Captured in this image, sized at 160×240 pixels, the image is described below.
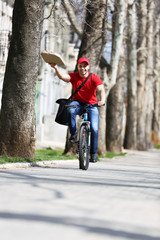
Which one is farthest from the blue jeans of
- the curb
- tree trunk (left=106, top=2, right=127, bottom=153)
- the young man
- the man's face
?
tree trunk (left=106, top=2, right=127, bottom=153)

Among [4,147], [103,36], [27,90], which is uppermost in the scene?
[103,36]

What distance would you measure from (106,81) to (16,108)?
1125 centimetres

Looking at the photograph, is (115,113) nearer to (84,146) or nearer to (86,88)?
(86,88)

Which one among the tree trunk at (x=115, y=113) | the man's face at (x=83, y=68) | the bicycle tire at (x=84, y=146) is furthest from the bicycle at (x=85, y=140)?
the tree trunk at (x=115, y=113)

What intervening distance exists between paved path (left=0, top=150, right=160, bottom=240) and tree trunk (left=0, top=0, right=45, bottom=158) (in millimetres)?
4112

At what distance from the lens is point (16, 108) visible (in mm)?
13109

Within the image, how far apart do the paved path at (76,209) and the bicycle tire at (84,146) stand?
7.43 feet

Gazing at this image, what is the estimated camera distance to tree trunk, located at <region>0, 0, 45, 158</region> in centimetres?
1312

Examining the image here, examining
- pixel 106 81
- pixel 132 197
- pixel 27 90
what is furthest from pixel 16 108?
pixel 106 81

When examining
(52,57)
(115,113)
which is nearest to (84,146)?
(52,57)

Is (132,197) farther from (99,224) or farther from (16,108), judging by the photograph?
(16,108)

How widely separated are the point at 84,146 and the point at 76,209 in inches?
221

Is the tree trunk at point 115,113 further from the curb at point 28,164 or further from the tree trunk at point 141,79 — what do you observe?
the curb at point 28,164

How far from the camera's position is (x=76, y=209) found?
5.91m
